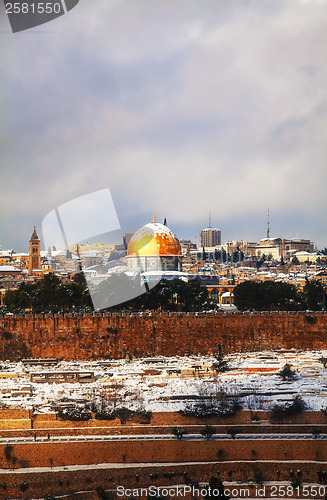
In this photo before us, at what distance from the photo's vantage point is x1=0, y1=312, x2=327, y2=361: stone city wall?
74.9 ft

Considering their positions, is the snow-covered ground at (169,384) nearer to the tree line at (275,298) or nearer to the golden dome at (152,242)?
the tree line at (275,298)

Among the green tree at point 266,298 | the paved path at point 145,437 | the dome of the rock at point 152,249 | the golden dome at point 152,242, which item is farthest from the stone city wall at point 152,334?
the golden dome at point 152,242

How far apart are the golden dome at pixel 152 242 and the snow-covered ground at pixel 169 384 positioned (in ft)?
55.5

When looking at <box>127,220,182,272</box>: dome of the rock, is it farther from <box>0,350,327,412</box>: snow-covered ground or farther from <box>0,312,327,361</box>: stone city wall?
<box>0,350,327,412</box>: snow-covered ground

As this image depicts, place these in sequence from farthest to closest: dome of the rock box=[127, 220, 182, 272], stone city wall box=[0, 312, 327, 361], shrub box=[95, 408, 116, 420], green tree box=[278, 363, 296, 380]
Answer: dome of the rock box=[127, 220, 182, 272]
stone city wall box=[0, 312, 327, 361]
green tree box=[278, 363, 296, 380]
shrub box=[95, 408, 116, 420]

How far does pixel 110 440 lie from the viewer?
16.4 m

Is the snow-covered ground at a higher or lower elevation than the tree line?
lower

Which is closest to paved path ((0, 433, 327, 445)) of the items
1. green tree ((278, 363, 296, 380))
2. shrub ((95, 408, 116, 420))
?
shrub ((95, 408, 116, 420))

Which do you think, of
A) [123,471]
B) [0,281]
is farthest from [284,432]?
[0,281]

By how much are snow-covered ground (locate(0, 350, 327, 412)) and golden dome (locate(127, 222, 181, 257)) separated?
55.5 ft

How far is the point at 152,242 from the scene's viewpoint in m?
38.5

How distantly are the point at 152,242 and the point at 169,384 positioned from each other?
20197 mm

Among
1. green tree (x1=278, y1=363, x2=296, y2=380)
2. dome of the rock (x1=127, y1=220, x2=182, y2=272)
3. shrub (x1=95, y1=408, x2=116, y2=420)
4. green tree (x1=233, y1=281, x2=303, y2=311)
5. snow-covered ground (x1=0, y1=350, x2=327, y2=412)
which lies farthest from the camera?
dome of the rock (x1=127, y1=220, x2=182, y2=272)

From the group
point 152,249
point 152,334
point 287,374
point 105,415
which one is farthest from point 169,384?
point 152,249
